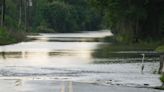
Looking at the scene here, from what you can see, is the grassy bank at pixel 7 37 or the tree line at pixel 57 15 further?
the tree line at pixel 57 15

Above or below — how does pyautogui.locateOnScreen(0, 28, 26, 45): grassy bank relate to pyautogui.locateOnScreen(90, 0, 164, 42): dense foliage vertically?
below

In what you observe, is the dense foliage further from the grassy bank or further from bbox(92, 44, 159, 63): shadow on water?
bbox(92, 44, 159, 63): shadow on water

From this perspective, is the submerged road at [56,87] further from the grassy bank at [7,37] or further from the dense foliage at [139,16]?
the dense foliage at [139,16]

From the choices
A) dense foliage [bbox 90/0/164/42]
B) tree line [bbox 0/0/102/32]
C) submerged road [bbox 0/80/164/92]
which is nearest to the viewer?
submerged road [bbox 0/80/164/92]

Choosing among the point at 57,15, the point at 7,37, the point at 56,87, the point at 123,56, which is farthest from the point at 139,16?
the point at 57,15

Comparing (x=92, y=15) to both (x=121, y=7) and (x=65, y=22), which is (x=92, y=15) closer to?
(x=65, y=22)

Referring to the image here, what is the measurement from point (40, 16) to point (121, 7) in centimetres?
9906

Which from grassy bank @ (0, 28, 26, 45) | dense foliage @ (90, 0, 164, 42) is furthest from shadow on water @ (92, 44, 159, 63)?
grassy bank @ (0, 28, 26, 45)

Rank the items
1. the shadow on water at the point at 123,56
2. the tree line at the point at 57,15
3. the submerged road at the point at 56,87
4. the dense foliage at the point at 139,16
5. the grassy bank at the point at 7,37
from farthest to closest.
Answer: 1. the tree line at the point at 57,15
2. the grassy bank at the point at 7,37
3. the dense foliage at the point at 139,16
4. the shadow on water at the point at 123,56
5. the submerged road at the point at 56,87

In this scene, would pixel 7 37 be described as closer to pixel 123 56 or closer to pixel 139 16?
pixel 139 16

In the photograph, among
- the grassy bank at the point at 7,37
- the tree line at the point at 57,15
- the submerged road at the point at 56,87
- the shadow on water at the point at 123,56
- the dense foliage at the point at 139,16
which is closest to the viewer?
the submerged road at the point at 56,87

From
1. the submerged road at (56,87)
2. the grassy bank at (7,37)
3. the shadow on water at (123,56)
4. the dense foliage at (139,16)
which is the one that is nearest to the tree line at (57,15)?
the grassy bank at (7,37)

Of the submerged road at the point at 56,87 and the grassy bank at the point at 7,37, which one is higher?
the submerged road at the point at 56,87

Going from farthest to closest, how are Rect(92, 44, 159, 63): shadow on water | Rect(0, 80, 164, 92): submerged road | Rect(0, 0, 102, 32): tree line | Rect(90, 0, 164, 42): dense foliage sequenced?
Rect(0, 0, 102, 32): tree line < Rect(90, 0, 164, 42): dense foliage < Rect(92, 44, 159, 63): shadow on water < Rect(0, 80, 164, 92): submerged road
